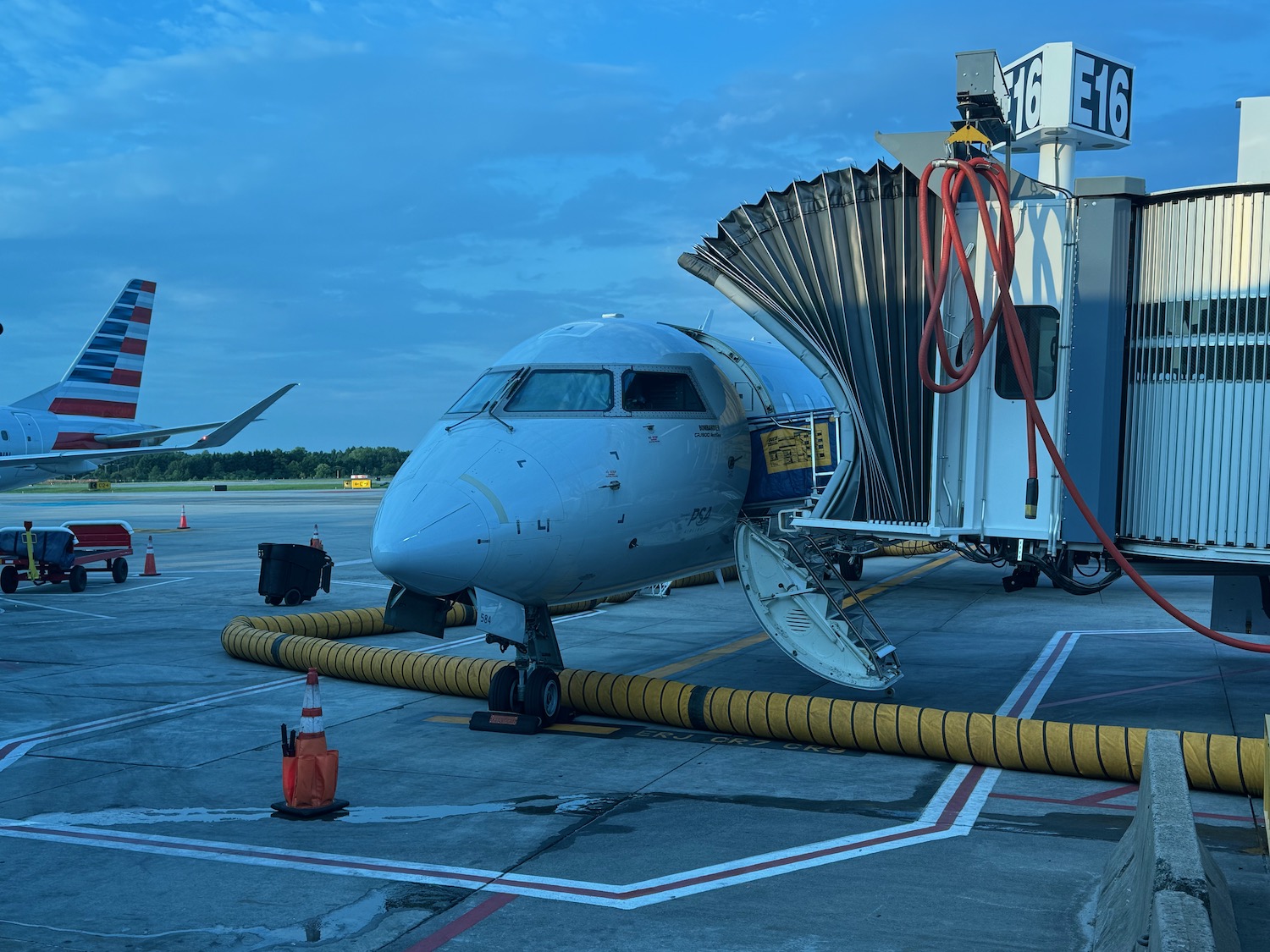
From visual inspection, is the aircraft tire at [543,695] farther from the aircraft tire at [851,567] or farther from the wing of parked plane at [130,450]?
the wing of parked plane at [130,450]

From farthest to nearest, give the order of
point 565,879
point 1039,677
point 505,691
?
point 1039,677 < point 505,691 < point 565,879

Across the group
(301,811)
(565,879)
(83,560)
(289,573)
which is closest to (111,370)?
(83,560)

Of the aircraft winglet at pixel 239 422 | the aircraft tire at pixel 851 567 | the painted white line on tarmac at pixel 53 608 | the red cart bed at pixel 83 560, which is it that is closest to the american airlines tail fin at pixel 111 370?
the aircraft winglet at pixel 239 422

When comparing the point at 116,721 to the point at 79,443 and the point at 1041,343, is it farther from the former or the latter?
the point at 79,443

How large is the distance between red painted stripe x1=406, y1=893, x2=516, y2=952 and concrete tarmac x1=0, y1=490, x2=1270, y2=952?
2 centimetres

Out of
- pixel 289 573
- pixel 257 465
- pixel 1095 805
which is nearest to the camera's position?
pixel 1095 805

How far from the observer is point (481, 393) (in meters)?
12.9

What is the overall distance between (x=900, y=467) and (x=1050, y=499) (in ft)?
5.24

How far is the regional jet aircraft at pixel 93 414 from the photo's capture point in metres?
38.2

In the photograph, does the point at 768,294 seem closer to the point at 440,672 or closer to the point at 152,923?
the point at 440,672

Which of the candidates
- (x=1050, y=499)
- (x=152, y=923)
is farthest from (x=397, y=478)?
(x=1050, y=499)

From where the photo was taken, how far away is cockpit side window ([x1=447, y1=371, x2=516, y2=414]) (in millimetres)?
12680

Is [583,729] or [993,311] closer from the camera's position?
[993,311]

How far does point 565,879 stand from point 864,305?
7.18 metres
